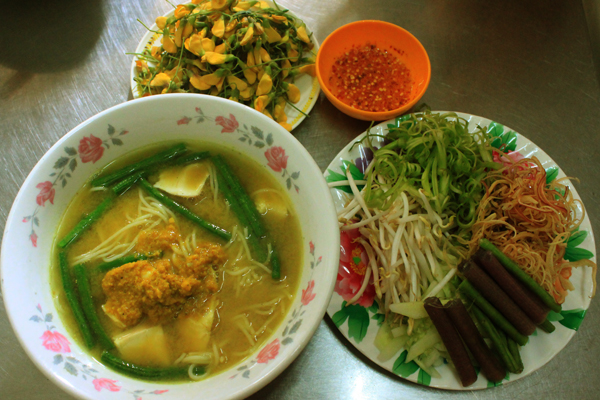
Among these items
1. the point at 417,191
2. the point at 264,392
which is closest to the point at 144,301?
the point at 264,392

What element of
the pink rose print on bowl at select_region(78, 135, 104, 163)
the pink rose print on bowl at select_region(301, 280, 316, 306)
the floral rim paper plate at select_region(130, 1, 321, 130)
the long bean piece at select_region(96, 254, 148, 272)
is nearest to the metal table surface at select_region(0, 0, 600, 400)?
the floral rim paper plate at select_region(130, 1, 321, 130)

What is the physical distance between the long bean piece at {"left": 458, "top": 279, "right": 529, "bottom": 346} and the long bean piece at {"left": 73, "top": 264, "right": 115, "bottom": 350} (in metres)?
1.53

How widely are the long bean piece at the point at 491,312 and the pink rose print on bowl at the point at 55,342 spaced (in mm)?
1628

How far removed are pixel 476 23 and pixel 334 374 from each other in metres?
2.53

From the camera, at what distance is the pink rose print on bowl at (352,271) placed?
171 centimetres

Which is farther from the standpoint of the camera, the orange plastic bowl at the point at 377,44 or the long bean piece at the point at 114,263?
the orange plastic bowl at the point at 377,44

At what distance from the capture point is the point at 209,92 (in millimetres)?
1904

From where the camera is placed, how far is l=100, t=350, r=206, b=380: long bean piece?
1.27 metres

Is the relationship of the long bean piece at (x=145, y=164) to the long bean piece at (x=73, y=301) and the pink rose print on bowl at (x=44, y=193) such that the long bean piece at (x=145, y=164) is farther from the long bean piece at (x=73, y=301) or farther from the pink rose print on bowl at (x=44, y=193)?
the long bean piece at (x=73, y=301)

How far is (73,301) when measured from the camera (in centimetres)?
132

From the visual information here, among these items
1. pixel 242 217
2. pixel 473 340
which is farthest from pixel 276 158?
pixel 473 340

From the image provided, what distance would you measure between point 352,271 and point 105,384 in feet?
3.66

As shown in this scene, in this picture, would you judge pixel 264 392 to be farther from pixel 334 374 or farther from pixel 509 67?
pixel 509 67

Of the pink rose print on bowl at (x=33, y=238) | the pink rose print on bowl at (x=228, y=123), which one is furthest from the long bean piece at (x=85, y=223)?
the pink rose print on bowl at (x=228, y=123)
